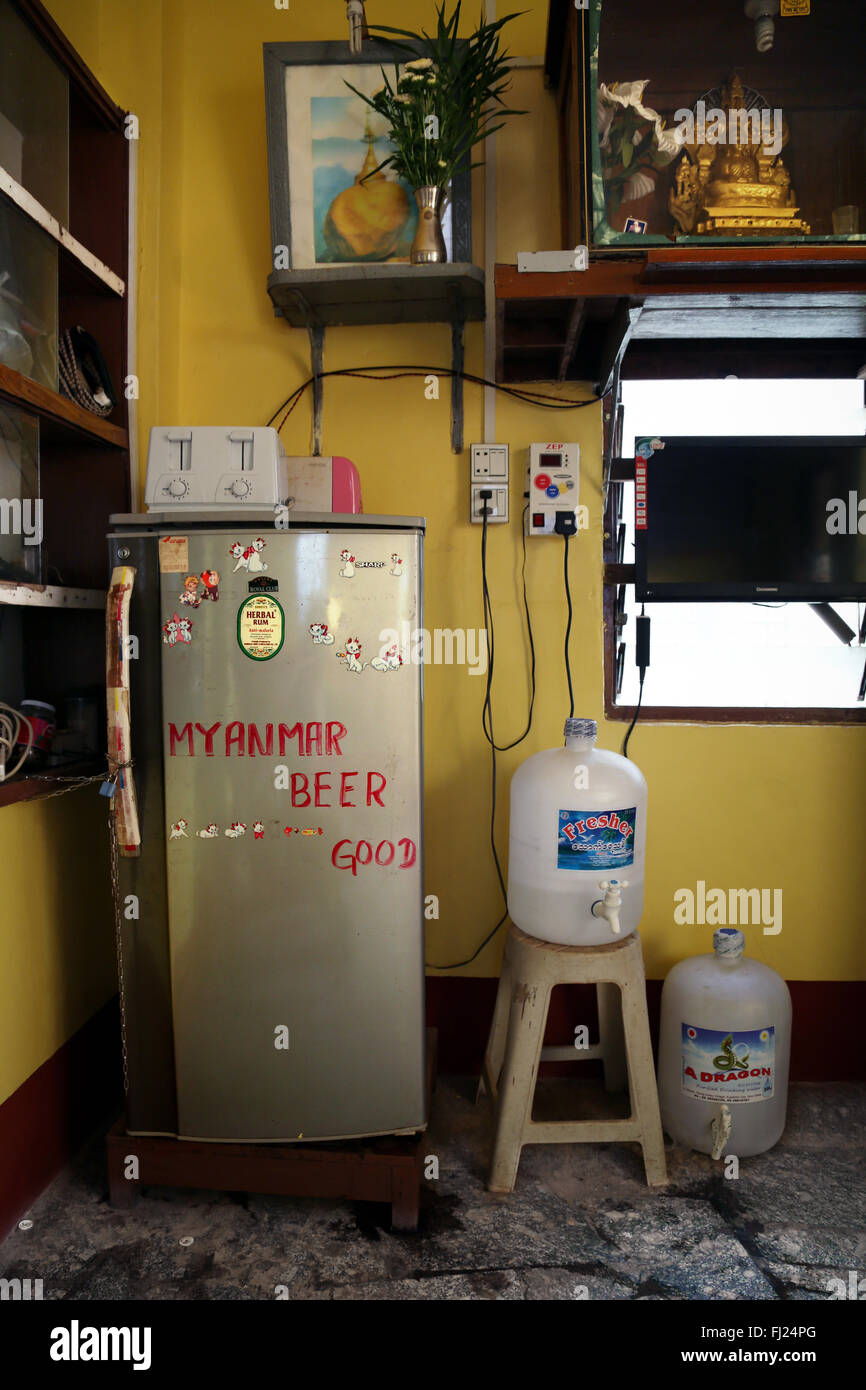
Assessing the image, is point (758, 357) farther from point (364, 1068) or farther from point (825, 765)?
point (364, 1068)

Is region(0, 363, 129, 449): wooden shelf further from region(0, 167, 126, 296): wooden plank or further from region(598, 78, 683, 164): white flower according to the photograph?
region(598, 78, 683, 164): white flower

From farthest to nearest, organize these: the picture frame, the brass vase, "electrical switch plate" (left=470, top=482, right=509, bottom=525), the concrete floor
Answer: "electrical switch plate" (left=470, top=482, right=509, bottom=525) < the picture frame < the brass vase < the concrete floor

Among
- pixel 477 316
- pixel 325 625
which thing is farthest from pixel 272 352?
pixel 325 625

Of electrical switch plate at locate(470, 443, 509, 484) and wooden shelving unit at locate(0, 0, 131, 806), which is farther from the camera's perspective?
electrical switch plate at locate(470, 443, 509, 484)

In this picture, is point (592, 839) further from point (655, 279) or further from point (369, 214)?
point (369, 214)

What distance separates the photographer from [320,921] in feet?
5.95

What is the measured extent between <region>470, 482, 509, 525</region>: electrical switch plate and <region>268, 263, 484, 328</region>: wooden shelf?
1.67ft

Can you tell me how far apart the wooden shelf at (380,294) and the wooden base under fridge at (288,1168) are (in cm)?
219

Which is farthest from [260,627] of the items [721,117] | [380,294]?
[721,117]

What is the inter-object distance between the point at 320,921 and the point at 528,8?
2617mm

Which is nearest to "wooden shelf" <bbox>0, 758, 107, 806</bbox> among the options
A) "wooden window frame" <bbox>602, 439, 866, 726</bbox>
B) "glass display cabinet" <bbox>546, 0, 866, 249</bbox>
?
"wooden window frame" <bbox>602, 439, 866, 726</bbox>

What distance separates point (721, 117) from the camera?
2.01m

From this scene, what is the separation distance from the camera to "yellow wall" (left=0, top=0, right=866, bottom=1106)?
7.73 ft

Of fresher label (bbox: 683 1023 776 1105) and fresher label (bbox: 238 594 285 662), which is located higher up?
fresher label (bbox: 238 594 285 662)
